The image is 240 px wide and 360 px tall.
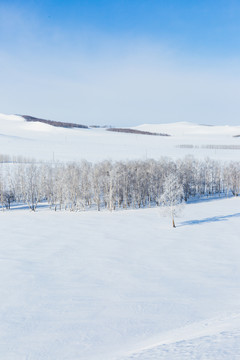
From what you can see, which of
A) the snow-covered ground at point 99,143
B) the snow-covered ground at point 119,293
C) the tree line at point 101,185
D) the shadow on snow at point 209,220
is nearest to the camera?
the snow-covered ground at point 119,293

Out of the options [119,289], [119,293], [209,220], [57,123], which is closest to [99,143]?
[57,123]

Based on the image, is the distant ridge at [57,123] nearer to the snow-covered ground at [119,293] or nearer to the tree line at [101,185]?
the tree line at [101,185]

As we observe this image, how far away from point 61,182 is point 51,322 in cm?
3292

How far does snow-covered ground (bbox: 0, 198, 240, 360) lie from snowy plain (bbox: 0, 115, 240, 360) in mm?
43

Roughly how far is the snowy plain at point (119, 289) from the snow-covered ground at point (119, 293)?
43 mm

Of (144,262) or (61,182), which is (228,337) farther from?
(61,182)

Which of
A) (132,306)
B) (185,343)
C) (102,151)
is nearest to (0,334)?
(132,306)

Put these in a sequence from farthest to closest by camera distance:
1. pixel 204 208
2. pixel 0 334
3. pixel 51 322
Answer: pixel 204 208 < pixel 51 322 < pixel 0 334

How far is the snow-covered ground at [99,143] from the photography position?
87000mm

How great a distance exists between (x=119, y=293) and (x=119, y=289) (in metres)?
0.50

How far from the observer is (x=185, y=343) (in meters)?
8.03

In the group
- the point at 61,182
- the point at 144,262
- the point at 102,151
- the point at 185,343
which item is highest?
the point at 102,151

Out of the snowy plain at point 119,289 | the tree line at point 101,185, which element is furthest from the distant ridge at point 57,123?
the snowy plain at point 119,289

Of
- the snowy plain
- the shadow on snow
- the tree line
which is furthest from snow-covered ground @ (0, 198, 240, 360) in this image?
the tree line
